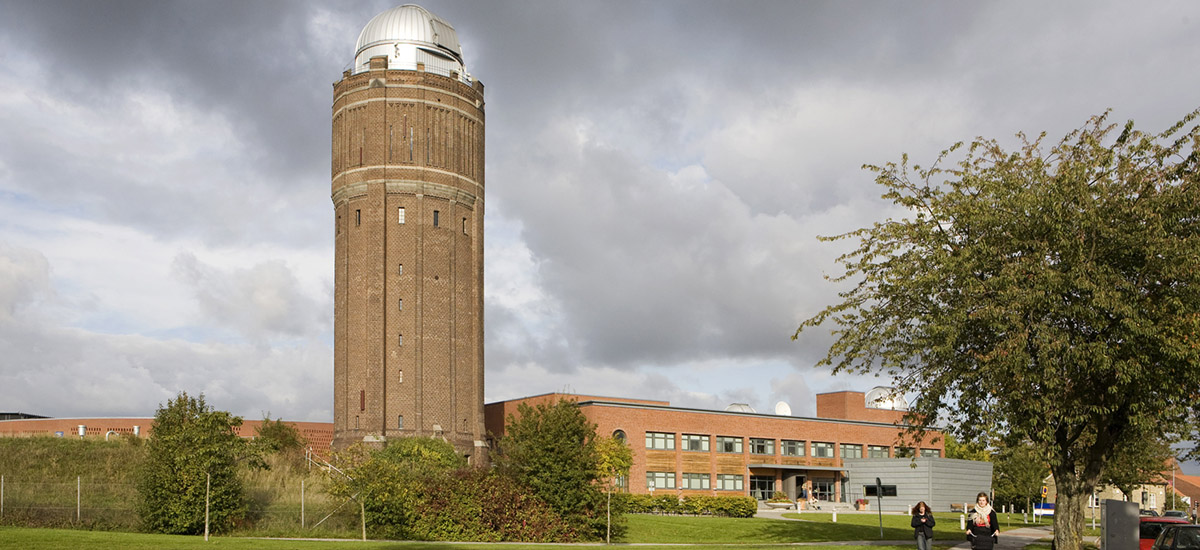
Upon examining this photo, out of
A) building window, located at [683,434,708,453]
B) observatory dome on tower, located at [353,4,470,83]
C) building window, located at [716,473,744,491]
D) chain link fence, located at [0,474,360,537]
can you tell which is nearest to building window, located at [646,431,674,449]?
building window, located at [683,434,708,453]

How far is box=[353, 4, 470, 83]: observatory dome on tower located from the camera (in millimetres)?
73375

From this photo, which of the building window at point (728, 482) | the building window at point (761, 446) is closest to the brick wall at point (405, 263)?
the building window at point (728, 482)

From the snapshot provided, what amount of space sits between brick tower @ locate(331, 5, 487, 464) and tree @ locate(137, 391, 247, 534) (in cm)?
3128

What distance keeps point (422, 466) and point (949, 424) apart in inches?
856

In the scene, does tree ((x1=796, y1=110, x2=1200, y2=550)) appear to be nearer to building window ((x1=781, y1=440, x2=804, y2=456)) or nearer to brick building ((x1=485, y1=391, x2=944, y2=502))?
brick building ((x1=485, y1=391, x2=944, y2=502))

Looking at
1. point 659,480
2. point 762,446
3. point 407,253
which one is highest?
point 407,253

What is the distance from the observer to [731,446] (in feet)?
252

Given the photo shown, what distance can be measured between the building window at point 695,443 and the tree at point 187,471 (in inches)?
1680

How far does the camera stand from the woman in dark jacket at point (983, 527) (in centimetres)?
2059

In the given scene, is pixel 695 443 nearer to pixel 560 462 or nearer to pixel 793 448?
pixel 793 448

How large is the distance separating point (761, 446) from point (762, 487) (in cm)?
309

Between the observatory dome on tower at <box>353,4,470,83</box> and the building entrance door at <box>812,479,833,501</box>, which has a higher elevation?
the observatory dome on tower at <box>353,4,470,83</box>

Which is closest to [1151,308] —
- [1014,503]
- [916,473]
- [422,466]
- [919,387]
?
[919,387]

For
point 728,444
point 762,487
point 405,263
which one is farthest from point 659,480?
point 405,263
